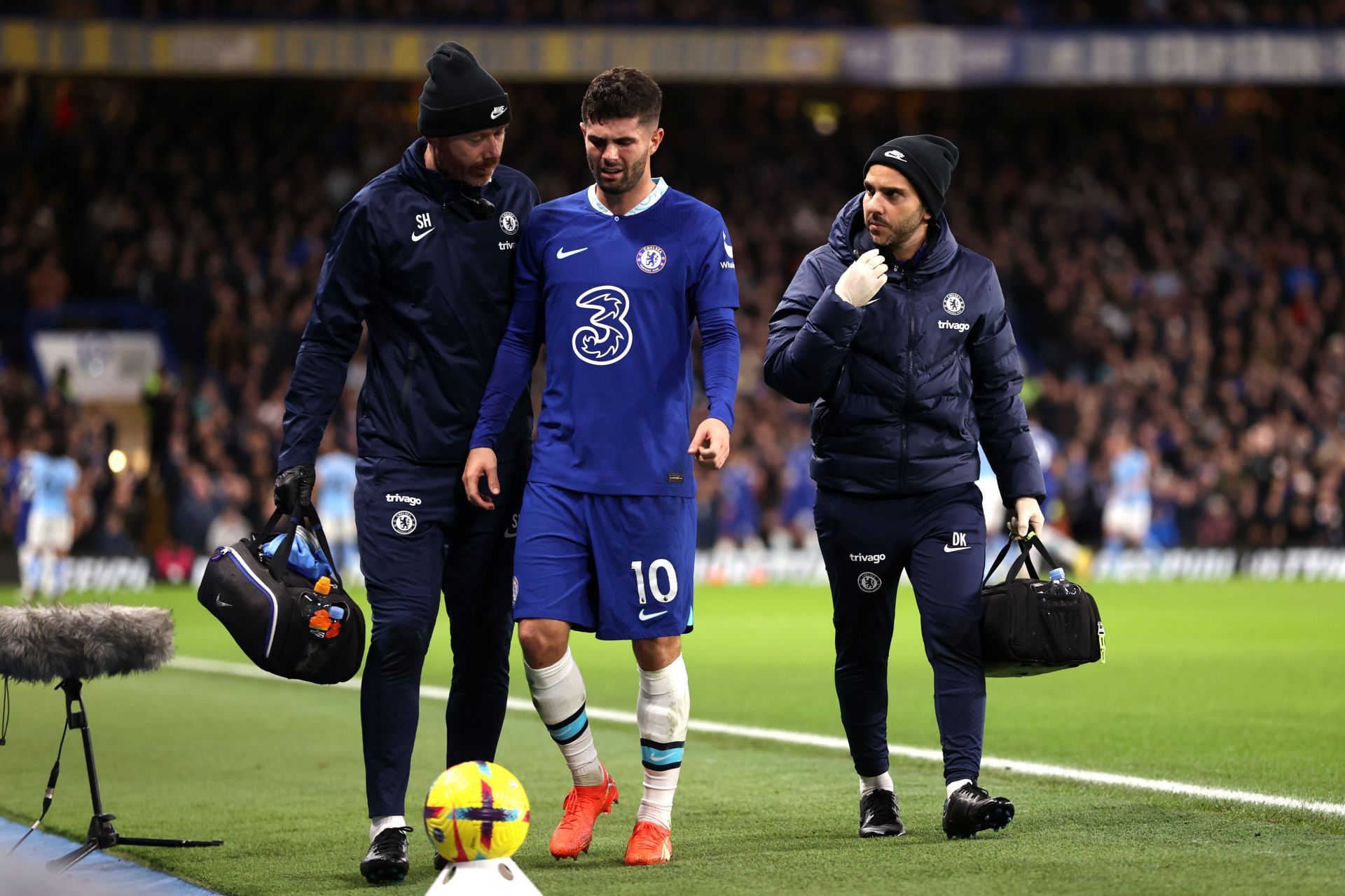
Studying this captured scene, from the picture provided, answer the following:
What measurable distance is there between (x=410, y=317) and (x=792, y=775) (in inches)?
119

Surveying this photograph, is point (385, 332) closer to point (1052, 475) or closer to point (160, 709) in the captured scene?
point (160, 709)

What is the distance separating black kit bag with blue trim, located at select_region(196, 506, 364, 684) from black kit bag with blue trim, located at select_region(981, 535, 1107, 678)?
6.88 feet

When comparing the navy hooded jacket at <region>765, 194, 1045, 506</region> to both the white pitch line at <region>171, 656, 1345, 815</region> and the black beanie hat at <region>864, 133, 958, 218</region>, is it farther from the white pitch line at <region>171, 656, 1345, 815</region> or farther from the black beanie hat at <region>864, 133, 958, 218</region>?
the white pitch line at <region>171, 656, 1345, 815</region>

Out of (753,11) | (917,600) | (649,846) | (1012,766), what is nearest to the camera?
(649,846)

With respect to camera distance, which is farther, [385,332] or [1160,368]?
[1160,368]

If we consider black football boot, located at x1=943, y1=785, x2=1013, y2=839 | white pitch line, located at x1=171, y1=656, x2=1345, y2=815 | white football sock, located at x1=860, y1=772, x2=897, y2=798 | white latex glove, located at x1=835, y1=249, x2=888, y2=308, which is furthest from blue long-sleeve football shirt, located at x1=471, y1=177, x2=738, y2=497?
white pitch line, located at x1=171, y1=656, x2=1345, y2=815

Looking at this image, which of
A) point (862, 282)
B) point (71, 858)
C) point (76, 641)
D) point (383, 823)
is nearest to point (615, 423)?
point (862, 282)

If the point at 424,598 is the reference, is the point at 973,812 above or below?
below

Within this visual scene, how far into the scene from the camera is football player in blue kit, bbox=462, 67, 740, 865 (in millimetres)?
5723

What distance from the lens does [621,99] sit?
565 cm

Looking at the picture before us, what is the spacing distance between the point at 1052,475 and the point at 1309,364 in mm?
7866

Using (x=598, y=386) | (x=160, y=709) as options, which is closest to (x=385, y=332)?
(x=598, y=386)

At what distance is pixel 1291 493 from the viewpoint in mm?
26453

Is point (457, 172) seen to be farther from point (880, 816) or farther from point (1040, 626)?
point (880, 816)
